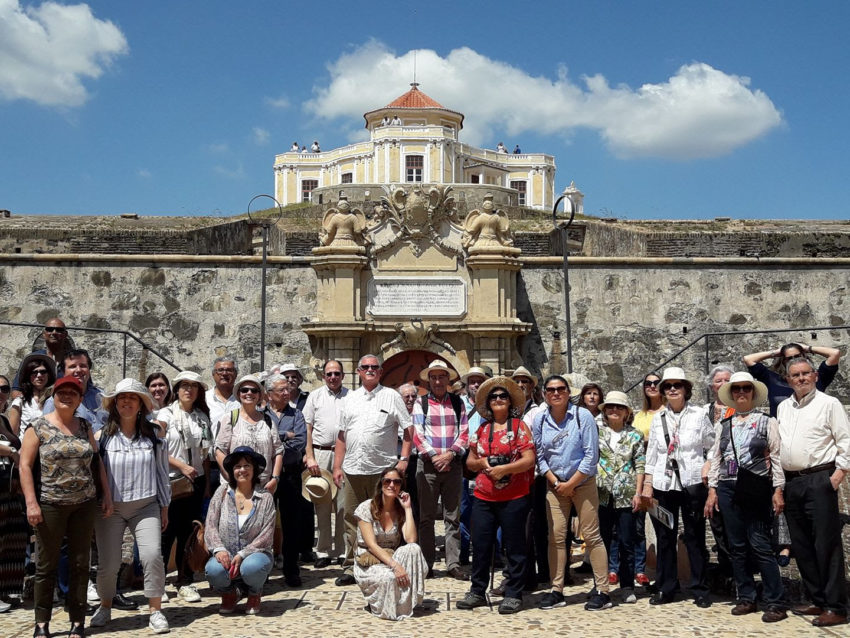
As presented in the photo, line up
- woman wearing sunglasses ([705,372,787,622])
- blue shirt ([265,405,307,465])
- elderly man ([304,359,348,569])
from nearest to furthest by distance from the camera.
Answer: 1. woman wearing sunglasses ([705,372,787,622])
2. blue shirt ([265,405,307,465])
3. elderly man ([304,359,348,569])

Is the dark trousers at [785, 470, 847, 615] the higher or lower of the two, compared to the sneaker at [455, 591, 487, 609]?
higher

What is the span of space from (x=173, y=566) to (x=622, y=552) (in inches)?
154

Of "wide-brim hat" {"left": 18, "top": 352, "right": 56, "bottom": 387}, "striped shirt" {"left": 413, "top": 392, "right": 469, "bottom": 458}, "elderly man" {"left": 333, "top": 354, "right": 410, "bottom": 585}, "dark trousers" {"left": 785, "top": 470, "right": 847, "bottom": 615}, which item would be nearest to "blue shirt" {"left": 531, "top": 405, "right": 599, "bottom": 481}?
"striped shirt" {"left": 413, "top": 392, "right": 469, "bottom": 458}

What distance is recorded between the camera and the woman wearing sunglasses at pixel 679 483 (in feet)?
23.3

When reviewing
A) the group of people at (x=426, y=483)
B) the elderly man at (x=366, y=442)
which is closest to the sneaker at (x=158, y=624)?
the group of people at (x=426, y=483)

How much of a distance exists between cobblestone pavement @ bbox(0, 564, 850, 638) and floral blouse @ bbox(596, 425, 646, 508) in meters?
0.81

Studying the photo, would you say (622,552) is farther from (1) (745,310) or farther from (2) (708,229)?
(2) (708,229)

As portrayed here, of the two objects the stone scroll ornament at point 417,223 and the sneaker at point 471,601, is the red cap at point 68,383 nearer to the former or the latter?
the sneaker at point 471,601

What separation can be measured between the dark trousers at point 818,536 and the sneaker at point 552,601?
1.80 meters

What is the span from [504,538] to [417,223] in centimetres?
794

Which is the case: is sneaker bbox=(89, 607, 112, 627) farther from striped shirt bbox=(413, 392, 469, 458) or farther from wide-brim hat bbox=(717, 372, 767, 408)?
wide-brim hat bbox=(717, 372, 767, 408)

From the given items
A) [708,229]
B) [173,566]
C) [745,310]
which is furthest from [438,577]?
[708,229]

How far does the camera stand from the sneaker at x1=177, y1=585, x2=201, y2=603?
23.6 ft

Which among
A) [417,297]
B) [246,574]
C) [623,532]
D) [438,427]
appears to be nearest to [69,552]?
[246,574]
